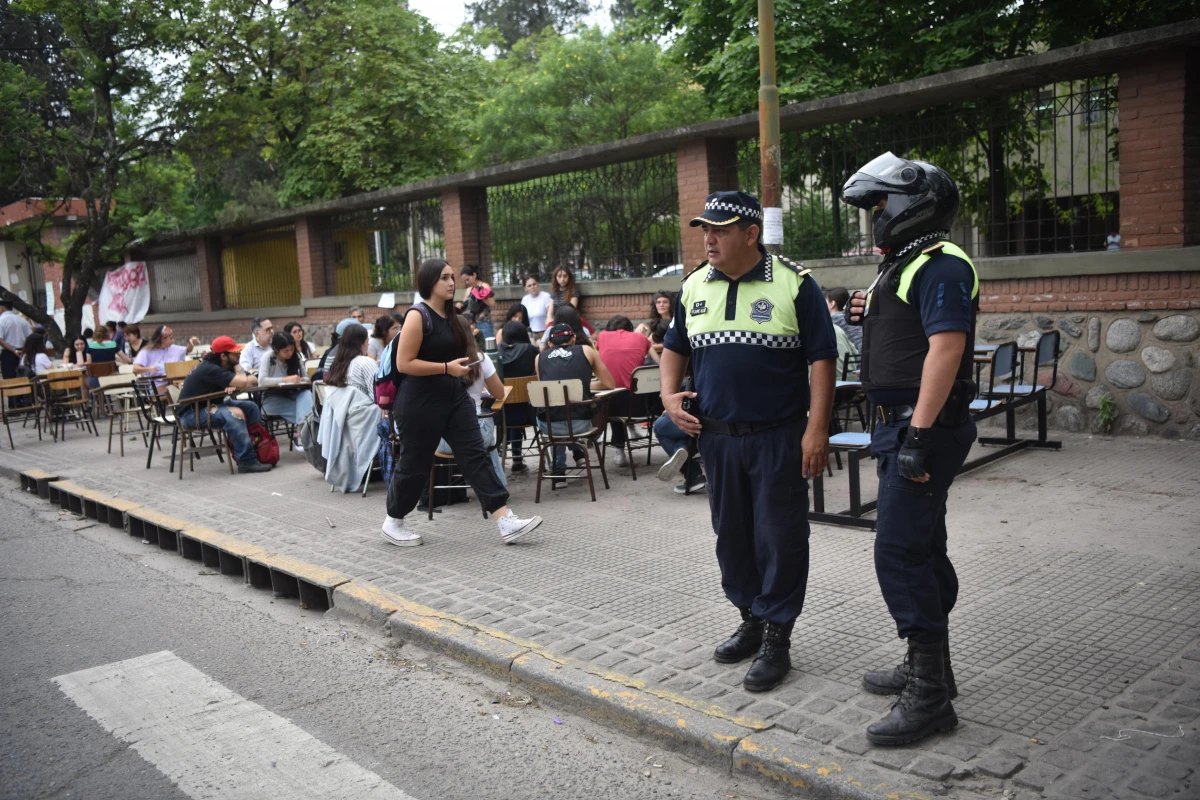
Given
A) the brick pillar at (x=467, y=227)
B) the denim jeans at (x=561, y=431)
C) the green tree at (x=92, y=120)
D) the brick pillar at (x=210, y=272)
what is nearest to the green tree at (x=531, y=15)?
the brick pillar at (x=210, y=272)

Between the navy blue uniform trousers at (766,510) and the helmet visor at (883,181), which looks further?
the navy blue uniform trousers at (766,510)

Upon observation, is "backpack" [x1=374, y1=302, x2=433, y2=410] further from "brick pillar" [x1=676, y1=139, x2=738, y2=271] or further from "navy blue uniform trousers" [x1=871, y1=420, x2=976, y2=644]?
"brick pillar" [x1=676, y1=139, x2=738, y2=271]

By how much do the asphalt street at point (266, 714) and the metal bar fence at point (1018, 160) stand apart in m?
7.85

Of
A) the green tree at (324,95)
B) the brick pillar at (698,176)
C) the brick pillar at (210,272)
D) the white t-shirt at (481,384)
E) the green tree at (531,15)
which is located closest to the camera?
the white t-shirt at (481,384)

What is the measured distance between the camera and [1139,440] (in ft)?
30.1

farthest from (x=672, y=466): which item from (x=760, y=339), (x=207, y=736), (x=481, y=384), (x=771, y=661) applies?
(x=481, y=384)

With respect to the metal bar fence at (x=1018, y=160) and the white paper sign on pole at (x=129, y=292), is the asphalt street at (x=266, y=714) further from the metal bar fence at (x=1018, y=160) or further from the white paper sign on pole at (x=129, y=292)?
the white paper sign on pole at (x=129, y=292)

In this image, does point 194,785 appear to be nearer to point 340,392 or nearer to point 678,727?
point 678,727

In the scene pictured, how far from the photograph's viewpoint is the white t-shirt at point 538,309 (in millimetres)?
14508

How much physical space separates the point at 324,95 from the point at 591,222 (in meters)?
13.9

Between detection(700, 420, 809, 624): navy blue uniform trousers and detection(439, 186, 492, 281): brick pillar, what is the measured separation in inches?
495

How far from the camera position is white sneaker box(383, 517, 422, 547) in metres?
7.11

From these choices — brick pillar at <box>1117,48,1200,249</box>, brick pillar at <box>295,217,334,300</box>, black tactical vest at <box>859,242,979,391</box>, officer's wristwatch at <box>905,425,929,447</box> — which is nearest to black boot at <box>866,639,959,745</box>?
officer's wristwatch at <box>905,425,929,447</box>

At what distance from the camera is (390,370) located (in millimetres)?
7238
